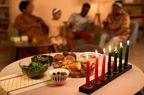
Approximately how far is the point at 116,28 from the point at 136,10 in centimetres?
197

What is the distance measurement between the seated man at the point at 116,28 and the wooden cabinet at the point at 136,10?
169cm

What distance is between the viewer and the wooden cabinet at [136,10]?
6.46 metres

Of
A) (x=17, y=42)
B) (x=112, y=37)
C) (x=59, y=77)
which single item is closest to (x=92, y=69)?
(x=59, y=77)

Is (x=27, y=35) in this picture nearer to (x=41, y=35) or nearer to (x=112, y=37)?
(x=41, y=35)

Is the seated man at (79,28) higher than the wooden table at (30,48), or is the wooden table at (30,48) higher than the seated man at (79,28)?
the seated man at (79,28)

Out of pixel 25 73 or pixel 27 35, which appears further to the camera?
pixel 27 35

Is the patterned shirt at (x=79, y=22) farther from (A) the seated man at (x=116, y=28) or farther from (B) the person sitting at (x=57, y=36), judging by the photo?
(A) the seated man at (x=116, y=28)

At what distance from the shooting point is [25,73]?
195 cm

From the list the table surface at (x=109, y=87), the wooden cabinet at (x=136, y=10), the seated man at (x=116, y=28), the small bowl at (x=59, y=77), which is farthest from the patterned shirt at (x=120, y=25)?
the small bowl at (x=59, y=77)

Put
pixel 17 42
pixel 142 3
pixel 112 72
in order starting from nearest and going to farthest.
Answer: pixel 112 72 < pixel 17 42 < pixel 142 3

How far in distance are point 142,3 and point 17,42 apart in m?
3.69

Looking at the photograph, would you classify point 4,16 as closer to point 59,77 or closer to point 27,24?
point 27,24

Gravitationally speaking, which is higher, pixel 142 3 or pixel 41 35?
pixel 142 3

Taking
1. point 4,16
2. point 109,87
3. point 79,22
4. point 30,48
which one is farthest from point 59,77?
point 4,16
